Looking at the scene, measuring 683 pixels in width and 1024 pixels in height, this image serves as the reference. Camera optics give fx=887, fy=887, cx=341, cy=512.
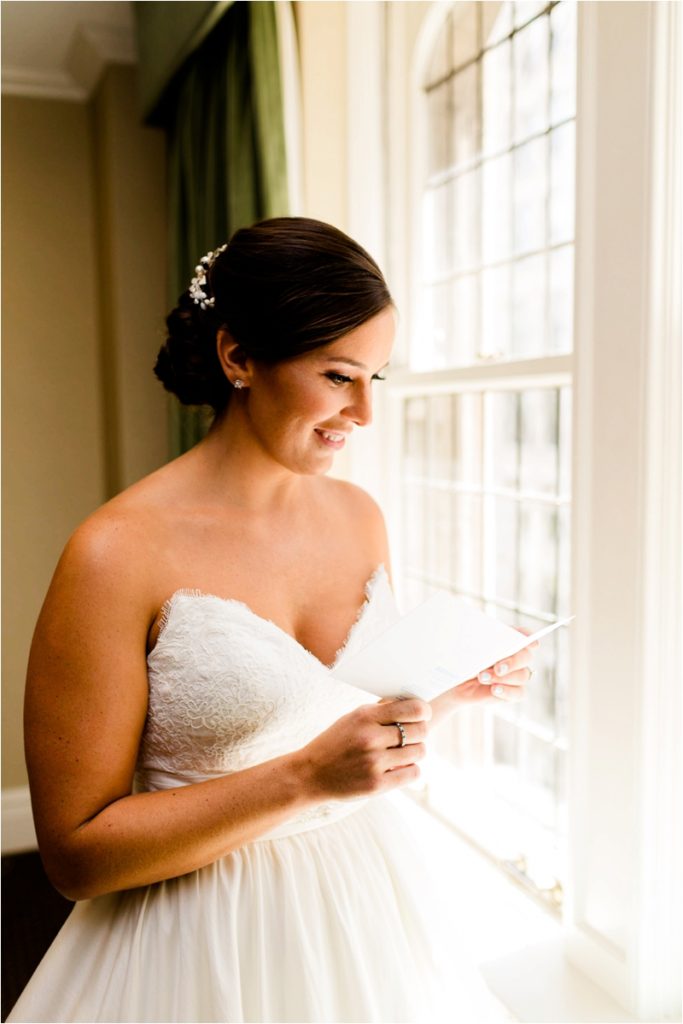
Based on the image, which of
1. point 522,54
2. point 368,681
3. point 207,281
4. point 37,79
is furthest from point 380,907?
point 37,79

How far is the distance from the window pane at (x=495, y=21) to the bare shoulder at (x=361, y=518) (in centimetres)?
114

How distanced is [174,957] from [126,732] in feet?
0.98

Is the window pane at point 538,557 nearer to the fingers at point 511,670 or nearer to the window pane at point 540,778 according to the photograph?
the window pane at point 540,778

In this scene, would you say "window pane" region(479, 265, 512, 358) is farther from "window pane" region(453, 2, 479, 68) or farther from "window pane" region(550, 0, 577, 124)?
"window pane" region(453, 2, 479, 68)

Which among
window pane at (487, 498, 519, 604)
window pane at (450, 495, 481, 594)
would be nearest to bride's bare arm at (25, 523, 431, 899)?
window pane at (487, 498, 519, 604)

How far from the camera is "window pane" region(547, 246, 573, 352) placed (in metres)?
1.78

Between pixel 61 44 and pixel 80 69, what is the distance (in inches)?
5.5

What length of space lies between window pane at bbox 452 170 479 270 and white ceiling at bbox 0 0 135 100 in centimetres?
177

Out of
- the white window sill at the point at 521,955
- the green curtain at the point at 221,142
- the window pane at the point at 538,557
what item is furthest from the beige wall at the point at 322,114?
the white window sill at the point at 521,955

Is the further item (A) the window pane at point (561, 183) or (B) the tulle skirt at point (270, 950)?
(A) the window pane at point (561, 183)

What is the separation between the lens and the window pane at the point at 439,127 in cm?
217

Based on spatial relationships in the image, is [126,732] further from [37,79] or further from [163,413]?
[37,79]

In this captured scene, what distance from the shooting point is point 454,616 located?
3.11ft

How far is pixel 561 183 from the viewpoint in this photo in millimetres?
1789
